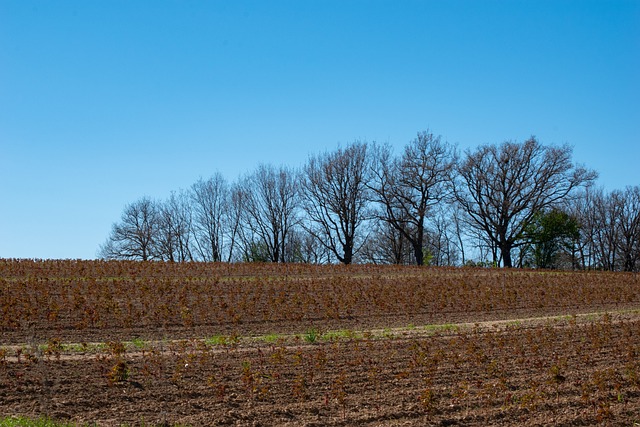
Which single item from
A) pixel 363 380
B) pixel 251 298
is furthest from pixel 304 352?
pixel 251 298

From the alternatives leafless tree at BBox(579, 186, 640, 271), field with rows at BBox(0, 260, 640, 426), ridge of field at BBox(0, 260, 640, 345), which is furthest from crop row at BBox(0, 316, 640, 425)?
leafless tree at BBox(579, 186, 640, 271)

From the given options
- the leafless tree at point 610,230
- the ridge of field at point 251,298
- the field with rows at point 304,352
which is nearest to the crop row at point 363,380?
the field with rows at point 304,352

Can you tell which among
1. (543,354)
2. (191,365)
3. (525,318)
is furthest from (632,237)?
(191,365)

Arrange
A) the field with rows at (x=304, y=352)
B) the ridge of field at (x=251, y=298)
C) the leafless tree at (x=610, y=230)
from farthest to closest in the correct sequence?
the leafless tree at (x=610, y=230)
the ridge of field at (x=251, y=298)
the field with rows at (x=304, y=352)

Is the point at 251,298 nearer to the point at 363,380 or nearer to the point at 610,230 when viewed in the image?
the point at 363,380

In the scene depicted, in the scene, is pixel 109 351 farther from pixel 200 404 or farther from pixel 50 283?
pixel 50 283

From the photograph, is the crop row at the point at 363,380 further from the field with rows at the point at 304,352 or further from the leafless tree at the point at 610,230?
the leafless tree at the point at 610,230

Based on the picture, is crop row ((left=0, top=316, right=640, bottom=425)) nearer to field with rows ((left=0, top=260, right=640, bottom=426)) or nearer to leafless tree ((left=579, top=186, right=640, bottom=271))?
field with rows ((left=0, top=260, right=640, bottom=426))

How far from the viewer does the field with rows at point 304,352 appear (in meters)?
9.95

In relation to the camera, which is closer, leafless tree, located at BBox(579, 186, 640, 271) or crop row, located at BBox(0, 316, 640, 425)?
crop row, located at BBox(0, 316, 640, 425)

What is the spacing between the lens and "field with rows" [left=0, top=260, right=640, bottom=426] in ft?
32.6

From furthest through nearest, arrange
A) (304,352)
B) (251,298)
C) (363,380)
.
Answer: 1. (251,298)
2. (304,352)
3. (363,380)

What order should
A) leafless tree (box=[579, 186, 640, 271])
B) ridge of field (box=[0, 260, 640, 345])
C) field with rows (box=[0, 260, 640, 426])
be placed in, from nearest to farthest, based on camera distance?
field with rows (box=[0, 260, 640, 426])
ridge of field (box=[0, 260, 640, 345])
leafless tree (box=[579, 186, 640, 271])

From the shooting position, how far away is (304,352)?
47.2ft
